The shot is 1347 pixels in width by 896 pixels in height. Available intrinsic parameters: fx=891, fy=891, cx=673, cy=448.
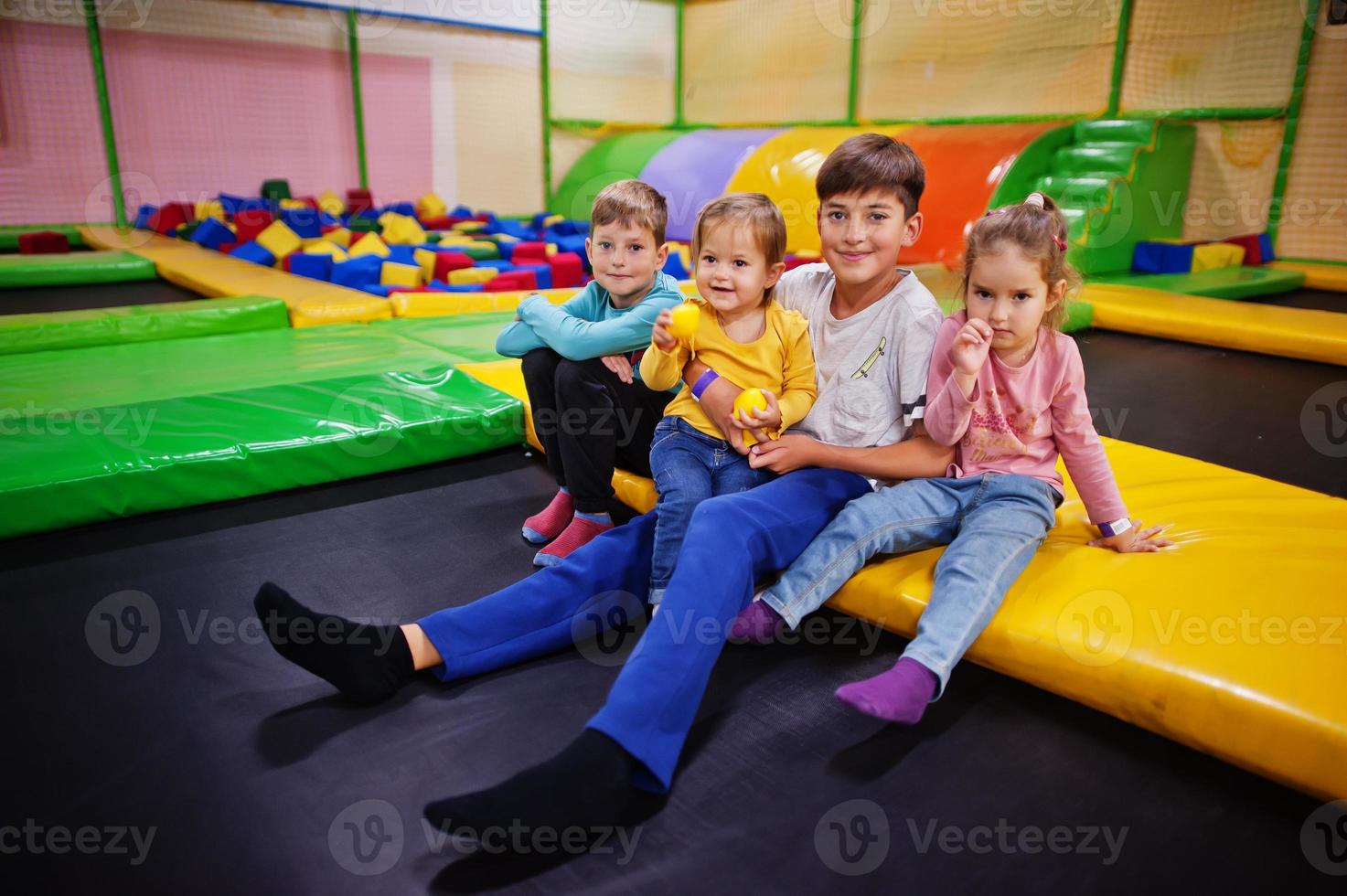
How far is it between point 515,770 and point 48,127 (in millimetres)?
6590

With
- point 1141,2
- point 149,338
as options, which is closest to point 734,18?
point 1141,2

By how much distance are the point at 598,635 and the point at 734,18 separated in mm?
7994

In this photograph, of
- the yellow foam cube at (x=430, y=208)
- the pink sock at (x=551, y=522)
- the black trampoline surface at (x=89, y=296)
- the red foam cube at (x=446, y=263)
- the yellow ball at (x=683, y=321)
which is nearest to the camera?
the yellow ball at (x=683, y=321)

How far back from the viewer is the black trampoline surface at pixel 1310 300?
14.5ft

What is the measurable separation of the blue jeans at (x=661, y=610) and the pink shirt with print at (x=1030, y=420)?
0.71 feet

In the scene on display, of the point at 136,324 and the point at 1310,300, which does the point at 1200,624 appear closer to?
the point at 136,324

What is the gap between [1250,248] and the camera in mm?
5547

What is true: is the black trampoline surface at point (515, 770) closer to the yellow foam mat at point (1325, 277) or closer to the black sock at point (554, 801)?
the black sock at point (554, 801)

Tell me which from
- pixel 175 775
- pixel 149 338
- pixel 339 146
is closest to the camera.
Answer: pixel 175 775

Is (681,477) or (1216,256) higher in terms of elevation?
(1216,256)

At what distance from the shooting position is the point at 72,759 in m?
1.21

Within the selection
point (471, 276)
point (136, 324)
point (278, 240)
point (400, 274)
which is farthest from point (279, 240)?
point (136, 324)

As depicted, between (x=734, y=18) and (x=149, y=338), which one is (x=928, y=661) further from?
(x=734, y=18)

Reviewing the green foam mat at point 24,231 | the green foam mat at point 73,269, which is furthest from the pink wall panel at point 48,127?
the green foam mat at point 73,269
